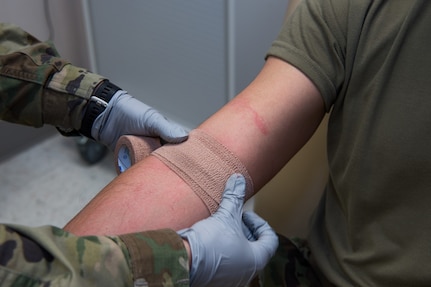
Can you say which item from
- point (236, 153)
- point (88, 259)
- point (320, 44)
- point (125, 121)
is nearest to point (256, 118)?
point (236, 153)

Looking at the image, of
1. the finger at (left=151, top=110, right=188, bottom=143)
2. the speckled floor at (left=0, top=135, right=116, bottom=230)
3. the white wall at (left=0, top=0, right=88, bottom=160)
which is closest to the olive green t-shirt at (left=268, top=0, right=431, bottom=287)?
the finger at (left=151, top=110, right=188, bottom=143)

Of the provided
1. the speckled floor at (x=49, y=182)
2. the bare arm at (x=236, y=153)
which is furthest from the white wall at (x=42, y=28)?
the bare arm at (x=236, y=153)

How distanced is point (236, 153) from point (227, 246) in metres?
0.19

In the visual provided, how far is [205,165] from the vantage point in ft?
2.95

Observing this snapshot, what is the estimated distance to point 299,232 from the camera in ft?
4.27

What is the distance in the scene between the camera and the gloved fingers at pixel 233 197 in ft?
2.84

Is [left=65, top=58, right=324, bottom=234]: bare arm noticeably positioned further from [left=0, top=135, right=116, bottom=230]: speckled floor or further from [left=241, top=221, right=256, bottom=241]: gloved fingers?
[left=0, top=135, right=116, bottom=230]: speckled floor

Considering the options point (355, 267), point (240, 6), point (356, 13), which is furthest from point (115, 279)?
point (240, 6)

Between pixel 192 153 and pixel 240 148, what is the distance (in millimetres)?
94

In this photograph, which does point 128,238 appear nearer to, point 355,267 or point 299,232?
point 355,267

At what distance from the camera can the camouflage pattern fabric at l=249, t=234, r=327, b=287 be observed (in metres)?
1.07

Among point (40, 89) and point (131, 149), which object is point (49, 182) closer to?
point (40, 89)

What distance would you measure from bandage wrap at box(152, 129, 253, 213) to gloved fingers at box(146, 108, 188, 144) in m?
0.03

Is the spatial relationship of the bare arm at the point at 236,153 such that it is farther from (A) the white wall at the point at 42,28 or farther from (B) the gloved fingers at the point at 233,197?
(A) the white wall at the point at 42,28
